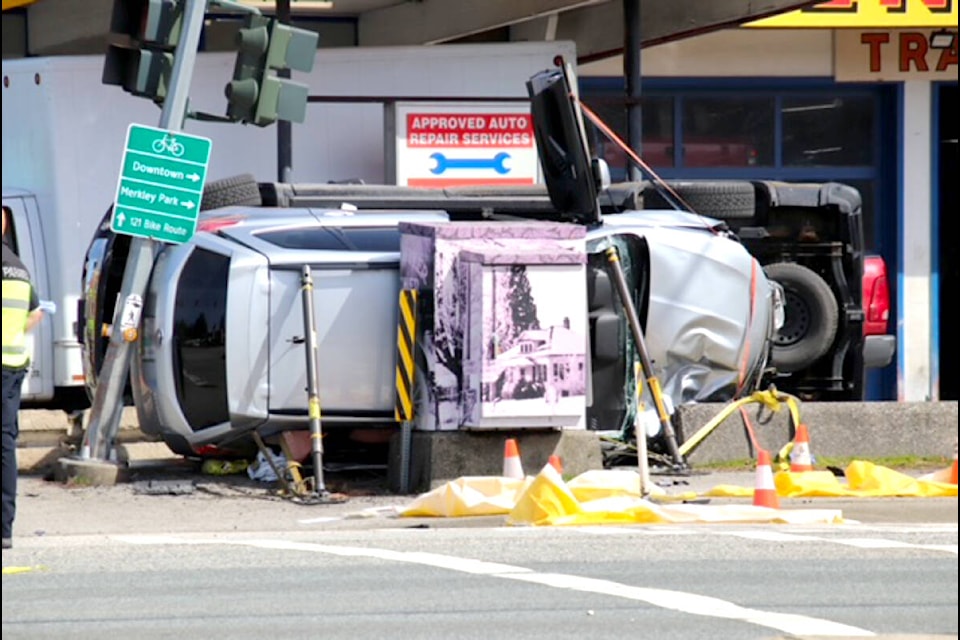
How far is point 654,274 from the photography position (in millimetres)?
15523

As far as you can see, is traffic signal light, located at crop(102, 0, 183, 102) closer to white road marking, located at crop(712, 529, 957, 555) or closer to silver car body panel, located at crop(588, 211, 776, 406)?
silver car body panel, located at crop(588, 211, 776, 406)

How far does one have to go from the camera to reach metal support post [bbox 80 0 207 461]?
14367 mm

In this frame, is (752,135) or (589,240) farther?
(752,135)

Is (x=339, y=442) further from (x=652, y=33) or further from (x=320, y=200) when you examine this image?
(x=652, y=33)

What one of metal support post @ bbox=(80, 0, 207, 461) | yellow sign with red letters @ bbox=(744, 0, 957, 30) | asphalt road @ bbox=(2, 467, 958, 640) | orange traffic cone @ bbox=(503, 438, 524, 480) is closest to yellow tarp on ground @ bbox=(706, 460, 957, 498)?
asphalt road @ bbox=(2, 467, 958, 640)

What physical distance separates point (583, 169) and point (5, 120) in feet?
20.5

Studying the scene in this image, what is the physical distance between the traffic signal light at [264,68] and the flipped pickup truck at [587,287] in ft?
2.79

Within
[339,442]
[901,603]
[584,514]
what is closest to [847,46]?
[339,442]

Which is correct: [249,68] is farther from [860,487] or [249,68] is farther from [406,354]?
[860,487]

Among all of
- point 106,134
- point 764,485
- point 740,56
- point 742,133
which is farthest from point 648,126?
point 764,485

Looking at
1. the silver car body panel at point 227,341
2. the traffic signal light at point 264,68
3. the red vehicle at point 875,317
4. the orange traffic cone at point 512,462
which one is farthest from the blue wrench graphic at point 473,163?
the orange traffic cone at point 512,462

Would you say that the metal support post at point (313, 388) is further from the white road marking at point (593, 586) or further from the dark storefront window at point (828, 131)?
the dark storefront window at point (828, 131)

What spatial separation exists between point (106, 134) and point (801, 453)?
24.1 feet

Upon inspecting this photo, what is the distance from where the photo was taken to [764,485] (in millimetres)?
12523
